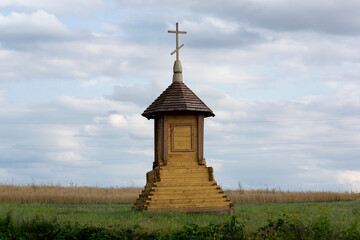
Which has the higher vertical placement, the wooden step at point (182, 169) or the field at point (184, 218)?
the wooden step at point (182, 169)

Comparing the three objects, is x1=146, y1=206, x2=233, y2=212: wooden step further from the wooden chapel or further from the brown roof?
the brown roof

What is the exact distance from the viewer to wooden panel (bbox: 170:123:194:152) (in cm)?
1984

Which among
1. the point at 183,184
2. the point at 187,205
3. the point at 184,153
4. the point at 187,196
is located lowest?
the point at 187,205

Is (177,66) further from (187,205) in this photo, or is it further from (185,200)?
(187,205)

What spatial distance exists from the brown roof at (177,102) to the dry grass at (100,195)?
361 inches

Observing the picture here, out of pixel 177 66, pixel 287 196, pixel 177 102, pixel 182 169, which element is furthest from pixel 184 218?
pixel 287 196

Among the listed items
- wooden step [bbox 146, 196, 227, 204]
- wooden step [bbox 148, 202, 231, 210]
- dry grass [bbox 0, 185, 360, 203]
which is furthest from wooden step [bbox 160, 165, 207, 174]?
dry grass [bbox 0, 185, 360, 203]

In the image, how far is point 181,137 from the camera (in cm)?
1989

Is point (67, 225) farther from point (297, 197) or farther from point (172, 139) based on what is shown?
point (297, 197)

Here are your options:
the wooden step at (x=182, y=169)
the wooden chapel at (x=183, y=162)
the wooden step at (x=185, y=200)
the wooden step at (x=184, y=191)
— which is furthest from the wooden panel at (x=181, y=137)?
the wooden step at (x=185, y=200)

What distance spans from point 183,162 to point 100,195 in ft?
35.7

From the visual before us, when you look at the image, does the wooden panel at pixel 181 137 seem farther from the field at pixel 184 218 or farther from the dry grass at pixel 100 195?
the dry grass at pixel 100 195

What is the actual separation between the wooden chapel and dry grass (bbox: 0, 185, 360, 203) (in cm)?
835

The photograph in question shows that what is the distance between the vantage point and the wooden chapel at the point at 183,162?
1917 cm
